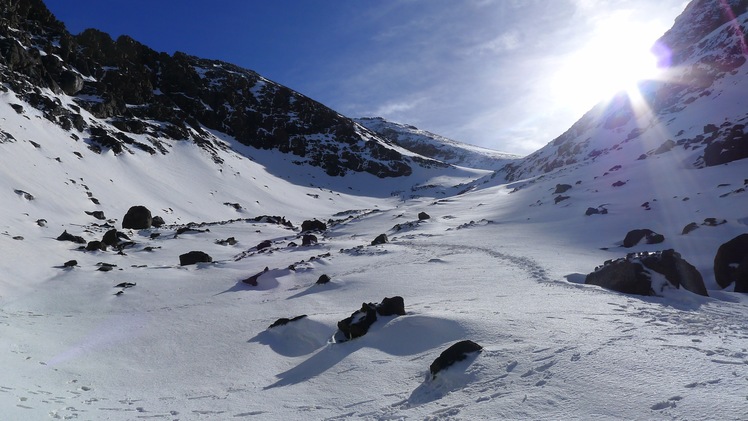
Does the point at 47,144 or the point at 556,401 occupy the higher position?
the point at 47,144

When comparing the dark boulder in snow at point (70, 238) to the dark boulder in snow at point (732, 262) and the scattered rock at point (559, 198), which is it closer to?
the dark boulder in snow at point (732, 262)

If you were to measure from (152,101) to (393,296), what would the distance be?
88597 millimetres

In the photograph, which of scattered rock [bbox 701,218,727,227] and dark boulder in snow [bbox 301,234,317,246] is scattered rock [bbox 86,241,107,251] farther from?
scattered rock [bbox 701,218,727,227]

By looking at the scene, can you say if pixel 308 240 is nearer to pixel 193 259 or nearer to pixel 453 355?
pixel 193 259

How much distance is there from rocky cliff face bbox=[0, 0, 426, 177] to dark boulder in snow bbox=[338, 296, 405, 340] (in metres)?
50.7

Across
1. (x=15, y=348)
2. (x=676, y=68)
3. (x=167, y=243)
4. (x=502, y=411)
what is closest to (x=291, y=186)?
(x=167, y=243)

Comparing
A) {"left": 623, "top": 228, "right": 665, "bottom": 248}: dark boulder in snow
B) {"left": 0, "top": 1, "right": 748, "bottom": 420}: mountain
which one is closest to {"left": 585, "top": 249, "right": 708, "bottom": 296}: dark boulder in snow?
{"left": 0, "top": 1, "right": 748, "bottom": 420}: mountain

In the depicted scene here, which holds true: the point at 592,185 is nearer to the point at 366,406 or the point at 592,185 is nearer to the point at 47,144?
the point at 366,406

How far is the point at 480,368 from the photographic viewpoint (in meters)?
7.02

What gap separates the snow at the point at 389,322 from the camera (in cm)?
634

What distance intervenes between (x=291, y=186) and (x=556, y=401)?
261 feet

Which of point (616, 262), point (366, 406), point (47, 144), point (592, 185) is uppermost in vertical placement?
point (47, 144)

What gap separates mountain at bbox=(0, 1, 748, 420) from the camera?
671 cm

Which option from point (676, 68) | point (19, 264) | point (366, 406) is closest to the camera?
point (366, 406)
